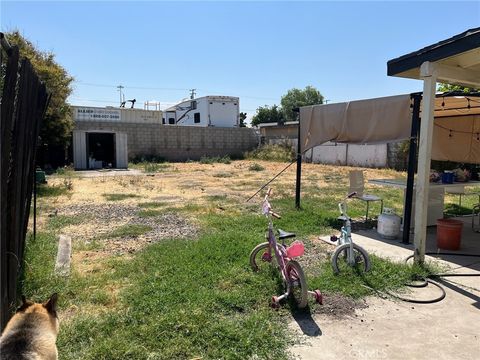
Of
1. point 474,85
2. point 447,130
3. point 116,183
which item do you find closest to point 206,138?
point 116,183

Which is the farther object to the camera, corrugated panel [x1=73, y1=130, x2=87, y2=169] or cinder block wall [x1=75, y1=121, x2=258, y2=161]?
cinder block wall [x1=75, y1=121, x2=258, y2=161]

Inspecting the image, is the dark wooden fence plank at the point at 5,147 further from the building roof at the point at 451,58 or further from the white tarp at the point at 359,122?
the white tarp at the point at 359,122

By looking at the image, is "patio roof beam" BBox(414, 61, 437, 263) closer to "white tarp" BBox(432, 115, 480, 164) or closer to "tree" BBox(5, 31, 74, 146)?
"white tarp" BBox(432, 115, 480, 164)

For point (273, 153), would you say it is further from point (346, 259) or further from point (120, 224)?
point (346, 259)

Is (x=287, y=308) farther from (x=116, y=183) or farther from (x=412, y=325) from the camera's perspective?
(x=116, y=183)

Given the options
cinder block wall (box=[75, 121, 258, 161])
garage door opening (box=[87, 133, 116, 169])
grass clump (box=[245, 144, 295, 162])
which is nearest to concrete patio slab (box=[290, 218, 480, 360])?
garage door opening (box=[87, 133, 116, 169])

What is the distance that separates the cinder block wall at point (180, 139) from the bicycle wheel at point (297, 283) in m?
19.7

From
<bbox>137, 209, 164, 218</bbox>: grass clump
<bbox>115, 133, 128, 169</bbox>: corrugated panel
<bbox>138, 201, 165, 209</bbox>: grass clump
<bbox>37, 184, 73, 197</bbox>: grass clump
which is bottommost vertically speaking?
<bbox>137, 209, 164, 218</bbox>: grass clump

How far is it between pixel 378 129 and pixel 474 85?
1.53m

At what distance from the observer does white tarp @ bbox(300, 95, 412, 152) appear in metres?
5.79

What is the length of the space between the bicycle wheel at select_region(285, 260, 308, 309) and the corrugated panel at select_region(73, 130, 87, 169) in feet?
56.1

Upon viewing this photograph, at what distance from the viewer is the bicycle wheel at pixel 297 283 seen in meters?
3.23

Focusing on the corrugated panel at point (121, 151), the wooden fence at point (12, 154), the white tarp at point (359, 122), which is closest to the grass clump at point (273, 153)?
the corrugated panel at point (121, 151)

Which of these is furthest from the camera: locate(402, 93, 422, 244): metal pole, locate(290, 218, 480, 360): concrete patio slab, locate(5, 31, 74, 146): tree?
locate(5, 31, 74, 146): tree
